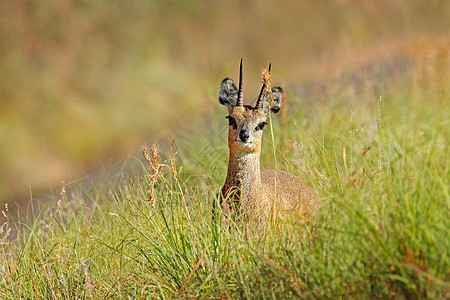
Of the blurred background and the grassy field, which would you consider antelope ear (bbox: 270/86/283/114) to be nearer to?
the grassy field

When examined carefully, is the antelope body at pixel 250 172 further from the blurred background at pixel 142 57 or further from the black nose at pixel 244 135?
the blurred background at pixel 142 57

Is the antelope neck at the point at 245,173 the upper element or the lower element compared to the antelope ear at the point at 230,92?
lower

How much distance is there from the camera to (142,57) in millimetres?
14156

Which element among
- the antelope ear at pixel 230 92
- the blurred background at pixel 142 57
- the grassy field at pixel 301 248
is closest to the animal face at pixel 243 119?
the antelope ear at pixel 230 92

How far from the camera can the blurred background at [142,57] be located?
429 inches

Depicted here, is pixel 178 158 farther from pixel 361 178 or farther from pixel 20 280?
pixel 361 178

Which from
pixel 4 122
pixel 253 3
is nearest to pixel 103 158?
pixel 4 122

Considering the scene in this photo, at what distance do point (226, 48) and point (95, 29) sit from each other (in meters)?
3.24

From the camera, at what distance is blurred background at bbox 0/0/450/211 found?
1090cm

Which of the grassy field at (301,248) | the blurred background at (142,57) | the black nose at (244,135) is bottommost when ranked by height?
the grassy field at (301,248)

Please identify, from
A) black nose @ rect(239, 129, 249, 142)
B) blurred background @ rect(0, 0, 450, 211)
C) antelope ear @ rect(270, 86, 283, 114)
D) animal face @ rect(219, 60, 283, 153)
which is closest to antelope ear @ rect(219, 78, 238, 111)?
animal face @ rect(219, 60, 283, 153)

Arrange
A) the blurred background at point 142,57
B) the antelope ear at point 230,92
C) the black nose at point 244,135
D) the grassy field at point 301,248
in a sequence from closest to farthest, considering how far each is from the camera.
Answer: the grassy field at point 301,248 < the black nose at point 244,135 < the antelope ear at point 230,92 < the blurred background at point 142,57

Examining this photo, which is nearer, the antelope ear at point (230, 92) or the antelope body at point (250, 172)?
the antelope body at point (250, 172)

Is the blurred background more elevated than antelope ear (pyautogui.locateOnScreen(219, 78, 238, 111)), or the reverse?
the blurred background
